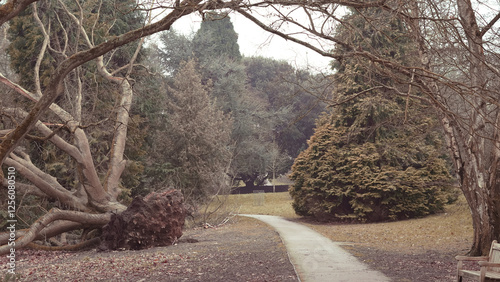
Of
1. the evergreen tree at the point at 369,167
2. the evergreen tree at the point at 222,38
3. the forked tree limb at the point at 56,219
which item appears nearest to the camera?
the forked tree limb at the point at 56,219

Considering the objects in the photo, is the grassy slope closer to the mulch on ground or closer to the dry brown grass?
the dry brown grass

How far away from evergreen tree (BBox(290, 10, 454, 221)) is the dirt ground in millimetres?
7913

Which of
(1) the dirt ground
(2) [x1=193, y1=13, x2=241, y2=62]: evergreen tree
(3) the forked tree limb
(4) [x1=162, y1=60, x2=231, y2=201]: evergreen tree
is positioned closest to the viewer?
(1) the dirt ground

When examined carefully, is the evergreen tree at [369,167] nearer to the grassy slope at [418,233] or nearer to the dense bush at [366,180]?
the dense bush at [366,180]

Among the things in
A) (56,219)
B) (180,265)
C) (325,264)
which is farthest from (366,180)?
(56,219)

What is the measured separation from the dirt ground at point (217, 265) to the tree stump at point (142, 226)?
575mm

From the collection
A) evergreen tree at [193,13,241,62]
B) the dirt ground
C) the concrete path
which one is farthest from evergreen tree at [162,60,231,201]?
evergreen tree at [193,13,241,62]

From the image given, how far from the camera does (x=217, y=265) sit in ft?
27.2

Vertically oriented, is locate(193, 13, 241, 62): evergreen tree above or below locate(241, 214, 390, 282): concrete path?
above

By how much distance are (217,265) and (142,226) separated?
4.36 meters

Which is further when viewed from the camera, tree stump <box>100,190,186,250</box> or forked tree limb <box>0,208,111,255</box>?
tree stump <box>100,190,186,250</box>

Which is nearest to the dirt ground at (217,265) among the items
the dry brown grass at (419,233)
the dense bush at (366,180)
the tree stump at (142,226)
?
the tree stump at (142,226)

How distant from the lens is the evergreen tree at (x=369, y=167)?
1812 centimetres

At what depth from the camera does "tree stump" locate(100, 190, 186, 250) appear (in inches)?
469
